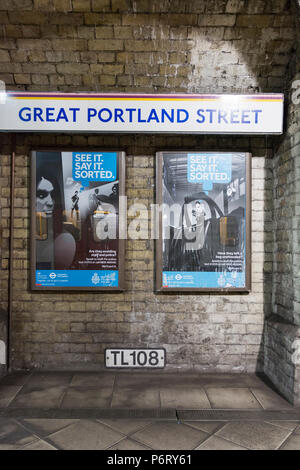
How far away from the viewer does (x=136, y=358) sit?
423cm

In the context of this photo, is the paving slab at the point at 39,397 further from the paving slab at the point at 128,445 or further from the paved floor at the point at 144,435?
the paving slab at the point at 128,445

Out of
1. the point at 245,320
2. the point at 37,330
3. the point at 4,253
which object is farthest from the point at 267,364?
the point at 4,253

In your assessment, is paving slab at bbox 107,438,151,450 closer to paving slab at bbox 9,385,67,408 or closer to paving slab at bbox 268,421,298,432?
paving slab at bbox 9,385,67,408

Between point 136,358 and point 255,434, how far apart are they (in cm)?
170

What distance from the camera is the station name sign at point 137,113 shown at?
154 inches

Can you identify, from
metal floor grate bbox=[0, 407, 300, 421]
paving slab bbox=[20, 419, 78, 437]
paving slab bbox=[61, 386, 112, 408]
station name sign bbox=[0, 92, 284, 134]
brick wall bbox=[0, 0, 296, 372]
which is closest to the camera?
paving slab bbox=[20, 419, 78, 437]

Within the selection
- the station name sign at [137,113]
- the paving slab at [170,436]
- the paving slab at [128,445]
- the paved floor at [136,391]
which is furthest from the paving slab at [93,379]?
the station name sign at [137,113]

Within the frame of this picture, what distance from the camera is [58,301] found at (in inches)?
175

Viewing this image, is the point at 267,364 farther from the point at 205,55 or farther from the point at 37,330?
the point at 205,55

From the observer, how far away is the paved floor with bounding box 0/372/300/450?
9.30 ft

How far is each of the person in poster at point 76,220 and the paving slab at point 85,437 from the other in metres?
1.73

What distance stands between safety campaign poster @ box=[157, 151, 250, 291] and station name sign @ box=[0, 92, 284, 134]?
49 cm

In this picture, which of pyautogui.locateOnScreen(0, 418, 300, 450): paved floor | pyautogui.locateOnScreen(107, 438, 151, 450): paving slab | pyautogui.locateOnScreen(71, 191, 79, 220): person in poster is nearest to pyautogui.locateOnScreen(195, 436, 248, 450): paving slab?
pyautogui.locateOnScreen(0, 418, 300, 450): paved floor

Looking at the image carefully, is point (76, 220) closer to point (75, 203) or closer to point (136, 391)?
point (75, 203)
